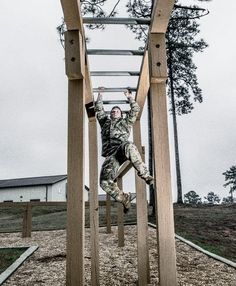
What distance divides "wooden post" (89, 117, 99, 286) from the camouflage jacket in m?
1.23

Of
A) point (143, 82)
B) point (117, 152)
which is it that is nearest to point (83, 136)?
point (117, 152)

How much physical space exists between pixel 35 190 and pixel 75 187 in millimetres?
38787

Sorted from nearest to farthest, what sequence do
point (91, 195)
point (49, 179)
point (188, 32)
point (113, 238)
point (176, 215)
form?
1. point (91, 195)
2. point (113, 238)
3. point (176, 215)
4. point (188, 32)
5. point (49, 179)

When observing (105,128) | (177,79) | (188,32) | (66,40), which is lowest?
(105,128)

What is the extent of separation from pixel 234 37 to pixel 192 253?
14794 mm

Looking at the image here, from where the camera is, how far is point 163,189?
2.87 meters

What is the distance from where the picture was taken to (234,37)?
18.8m

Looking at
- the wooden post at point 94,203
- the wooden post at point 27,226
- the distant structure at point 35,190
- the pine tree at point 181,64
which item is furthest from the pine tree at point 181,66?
the distant structure at point 35,190

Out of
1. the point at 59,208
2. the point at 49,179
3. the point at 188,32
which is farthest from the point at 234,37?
the point at 49,179

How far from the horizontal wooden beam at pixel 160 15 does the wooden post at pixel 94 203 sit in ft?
7.10

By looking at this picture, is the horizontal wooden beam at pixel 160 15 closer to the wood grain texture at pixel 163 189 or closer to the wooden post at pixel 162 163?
the wooden post at pixel 162 163

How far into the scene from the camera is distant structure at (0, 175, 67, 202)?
39.4m

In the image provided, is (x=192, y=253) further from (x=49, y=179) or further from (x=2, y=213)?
(x=49, y=179)

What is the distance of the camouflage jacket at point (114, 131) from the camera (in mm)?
3570
